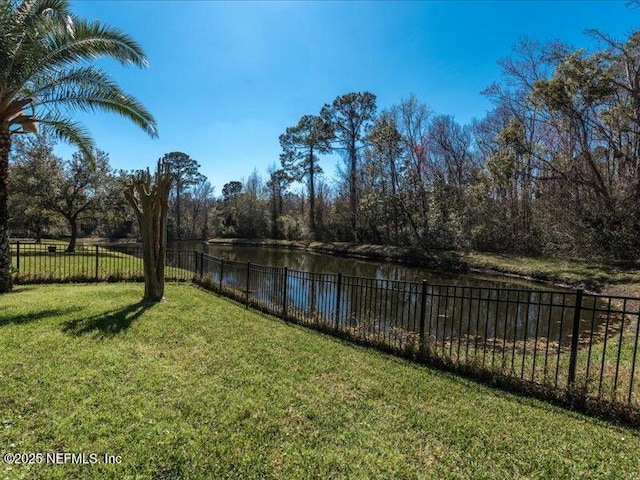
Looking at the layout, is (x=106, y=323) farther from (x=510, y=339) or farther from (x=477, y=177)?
(x=477, y=177)

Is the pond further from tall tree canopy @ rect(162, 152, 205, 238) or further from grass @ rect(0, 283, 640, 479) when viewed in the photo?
tall tree canopy @ rect(162, 152, 205, 238)

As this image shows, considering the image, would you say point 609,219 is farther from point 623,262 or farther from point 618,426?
point 618,426

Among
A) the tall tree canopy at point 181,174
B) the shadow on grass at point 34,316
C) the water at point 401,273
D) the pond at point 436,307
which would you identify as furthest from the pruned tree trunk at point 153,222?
the tall tree canopy at point 181,174

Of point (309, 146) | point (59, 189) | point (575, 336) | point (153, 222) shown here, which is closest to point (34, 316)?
point (153, 222)

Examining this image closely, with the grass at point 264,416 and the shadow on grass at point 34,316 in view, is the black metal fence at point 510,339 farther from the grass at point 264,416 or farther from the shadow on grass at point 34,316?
the shadow on grass at point 34,316

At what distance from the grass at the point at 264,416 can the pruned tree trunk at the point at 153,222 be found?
2.62 m

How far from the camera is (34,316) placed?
6020 mm

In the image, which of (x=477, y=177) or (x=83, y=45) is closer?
(x=83, y=45)

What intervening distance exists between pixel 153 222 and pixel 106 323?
290cm

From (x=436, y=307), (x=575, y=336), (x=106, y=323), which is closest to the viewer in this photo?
(x=575, y=336)

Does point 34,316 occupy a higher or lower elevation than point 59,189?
lower

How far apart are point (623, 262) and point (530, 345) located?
12065 mm

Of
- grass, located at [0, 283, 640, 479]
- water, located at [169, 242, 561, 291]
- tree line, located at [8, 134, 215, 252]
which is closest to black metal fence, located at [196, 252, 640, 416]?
grass, located at [0, 283, 640, 479]

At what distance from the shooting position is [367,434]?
3.12m
